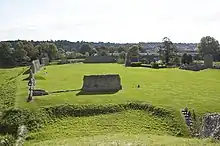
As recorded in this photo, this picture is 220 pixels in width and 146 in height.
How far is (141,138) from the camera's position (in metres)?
24.0

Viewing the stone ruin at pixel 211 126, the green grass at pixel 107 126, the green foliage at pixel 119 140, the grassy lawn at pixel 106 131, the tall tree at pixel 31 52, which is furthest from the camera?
the tall tree at pixel 31 52

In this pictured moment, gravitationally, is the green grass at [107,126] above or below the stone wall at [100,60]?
below

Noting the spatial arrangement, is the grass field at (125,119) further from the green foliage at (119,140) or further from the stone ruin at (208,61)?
the stone ruin at (208,61)

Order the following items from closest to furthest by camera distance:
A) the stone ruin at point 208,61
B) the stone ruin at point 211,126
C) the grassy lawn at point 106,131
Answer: the stone ruin at point 211,126 → the grassy lawn at point 106,131 → the stone ruin at point 208,61

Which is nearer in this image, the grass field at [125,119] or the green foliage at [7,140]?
the grass field at [125,119]

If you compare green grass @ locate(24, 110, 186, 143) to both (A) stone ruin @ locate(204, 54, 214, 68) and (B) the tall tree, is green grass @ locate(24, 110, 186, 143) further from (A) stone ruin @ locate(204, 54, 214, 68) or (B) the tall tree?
(B) the tall tree

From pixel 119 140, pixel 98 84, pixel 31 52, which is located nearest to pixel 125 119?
pixel 119 140

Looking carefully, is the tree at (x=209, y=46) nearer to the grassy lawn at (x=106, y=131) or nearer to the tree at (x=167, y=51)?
the tree at (x=167, y=51)

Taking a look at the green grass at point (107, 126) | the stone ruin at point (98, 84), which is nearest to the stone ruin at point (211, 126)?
the green grass at point (107, 126)

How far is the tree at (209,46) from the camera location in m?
110

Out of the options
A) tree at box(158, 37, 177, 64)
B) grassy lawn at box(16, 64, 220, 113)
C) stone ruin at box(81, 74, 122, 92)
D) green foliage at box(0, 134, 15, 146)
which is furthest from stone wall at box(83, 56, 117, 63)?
green foliage at box(0, 134, 15, 146)

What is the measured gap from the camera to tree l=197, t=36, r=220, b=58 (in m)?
110

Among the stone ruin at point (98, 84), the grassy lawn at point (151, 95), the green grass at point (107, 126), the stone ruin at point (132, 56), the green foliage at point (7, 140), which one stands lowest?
the green foliage at point (7, 140)

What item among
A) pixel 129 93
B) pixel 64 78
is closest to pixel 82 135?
pixel 129 93
